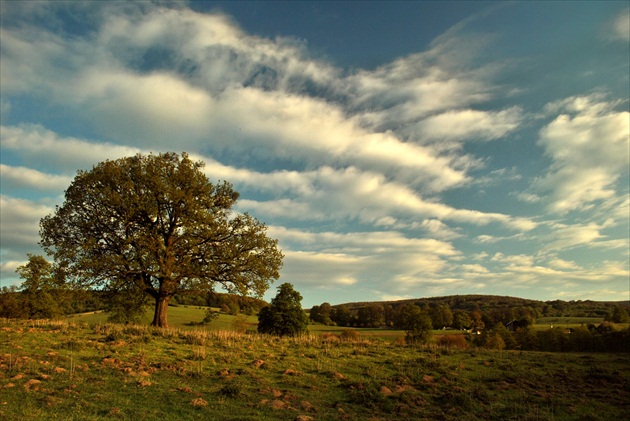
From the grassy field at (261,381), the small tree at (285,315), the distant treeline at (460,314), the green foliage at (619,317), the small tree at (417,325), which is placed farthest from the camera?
the distant treeline at (460,314)

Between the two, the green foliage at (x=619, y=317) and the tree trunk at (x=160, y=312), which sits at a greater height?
the tree trunk at (x=160, y=312)

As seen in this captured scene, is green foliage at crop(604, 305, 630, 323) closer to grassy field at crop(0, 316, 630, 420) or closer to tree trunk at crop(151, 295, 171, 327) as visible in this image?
grassy field at crop(0, 316, 630, 420)

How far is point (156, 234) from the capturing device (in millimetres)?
27703

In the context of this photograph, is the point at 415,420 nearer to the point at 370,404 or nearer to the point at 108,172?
the point at 370,404

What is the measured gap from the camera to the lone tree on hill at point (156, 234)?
2606cm

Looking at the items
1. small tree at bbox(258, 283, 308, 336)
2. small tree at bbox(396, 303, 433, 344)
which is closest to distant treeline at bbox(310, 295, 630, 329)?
small tree at bbox(396, 303, 433, 344)

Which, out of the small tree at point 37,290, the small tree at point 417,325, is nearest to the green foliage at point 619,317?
the small tree at point 417,325

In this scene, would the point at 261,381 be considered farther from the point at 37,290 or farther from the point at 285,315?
the point at 37,290

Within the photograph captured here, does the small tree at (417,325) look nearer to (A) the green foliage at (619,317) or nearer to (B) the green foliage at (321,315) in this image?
(B) the green foliage at (321,315)

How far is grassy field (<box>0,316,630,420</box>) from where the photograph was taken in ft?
39.1

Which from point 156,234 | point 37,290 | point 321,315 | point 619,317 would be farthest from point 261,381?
point 619,317

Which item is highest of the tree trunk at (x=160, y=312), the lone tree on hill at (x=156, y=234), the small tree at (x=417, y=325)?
the lone tree on hill at (x=156, y=234)

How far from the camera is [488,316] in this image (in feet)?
382

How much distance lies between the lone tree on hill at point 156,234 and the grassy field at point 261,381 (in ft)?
12.8
